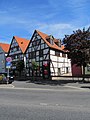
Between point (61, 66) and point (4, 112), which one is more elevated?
point (61, 66)

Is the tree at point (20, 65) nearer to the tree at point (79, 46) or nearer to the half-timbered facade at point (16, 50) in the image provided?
the half-timbered facade at point (16, 50)

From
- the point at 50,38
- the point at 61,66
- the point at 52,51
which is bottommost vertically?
the point at 61,66

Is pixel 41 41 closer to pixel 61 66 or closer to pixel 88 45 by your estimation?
pixel 61 66

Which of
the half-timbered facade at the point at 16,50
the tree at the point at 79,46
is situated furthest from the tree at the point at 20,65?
the tree at the point at 79,46

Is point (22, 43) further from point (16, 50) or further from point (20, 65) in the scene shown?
point (20, 65)

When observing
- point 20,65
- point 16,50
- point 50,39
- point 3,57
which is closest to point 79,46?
point 50,39

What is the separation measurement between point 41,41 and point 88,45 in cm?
1584

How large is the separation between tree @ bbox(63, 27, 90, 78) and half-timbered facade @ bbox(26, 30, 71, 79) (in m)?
10.9

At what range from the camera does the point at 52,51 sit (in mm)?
44188

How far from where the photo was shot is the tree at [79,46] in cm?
3041

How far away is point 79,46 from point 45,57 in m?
13.7

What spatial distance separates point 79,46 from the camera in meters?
30.7

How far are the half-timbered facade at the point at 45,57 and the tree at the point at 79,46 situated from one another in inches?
429

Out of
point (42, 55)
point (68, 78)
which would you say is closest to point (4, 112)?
point (68, 78)
